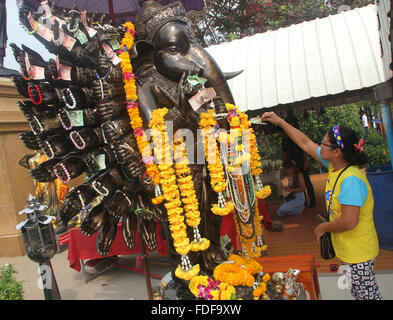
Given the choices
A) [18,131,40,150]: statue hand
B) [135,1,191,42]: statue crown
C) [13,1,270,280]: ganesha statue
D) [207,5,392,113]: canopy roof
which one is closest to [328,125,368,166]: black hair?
[13,1,270,280]: ganesha statue

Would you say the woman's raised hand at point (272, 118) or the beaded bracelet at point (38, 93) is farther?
the woman's raised hand at point (272, 118)

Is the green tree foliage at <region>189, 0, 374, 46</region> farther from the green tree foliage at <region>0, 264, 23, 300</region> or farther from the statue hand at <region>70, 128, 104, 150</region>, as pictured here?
the green tree foliage at <region>0, 264, 23, 300</region>

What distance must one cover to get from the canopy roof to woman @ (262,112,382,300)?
279cm

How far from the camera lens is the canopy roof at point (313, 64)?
4.36 meters

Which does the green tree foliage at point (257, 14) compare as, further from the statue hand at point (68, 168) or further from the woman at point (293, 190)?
the statue hand at point (68, 168)

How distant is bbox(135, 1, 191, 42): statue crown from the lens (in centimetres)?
235

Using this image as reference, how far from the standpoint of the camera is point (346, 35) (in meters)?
4.66

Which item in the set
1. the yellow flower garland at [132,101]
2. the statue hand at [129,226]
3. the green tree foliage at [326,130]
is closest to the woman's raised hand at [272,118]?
the yellow flower garland at [132,101]

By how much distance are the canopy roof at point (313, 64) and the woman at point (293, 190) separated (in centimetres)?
170

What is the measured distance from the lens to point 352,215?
1808mm

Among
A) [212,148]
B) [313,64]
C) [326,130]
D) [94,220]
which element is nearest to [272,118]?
[212,148]

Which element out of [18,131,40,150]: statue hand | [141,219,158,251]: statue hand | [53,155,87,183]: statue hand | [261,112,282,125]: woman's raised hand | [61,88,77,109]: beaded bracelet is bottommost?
[141,219,158,251]: statue hand

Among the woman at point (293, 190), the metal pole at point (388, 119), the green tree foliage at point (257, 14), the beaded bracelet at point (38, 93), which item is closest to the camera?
the beaded bracelet at point (38, 93)
